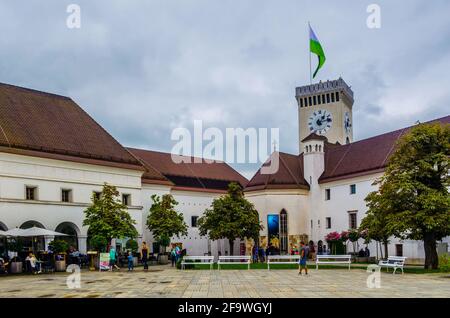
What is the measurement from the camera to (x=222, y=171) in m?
76.6

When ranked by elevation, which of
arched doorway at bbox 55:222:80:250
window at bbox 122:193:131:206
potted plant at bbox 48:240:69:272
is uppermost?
window at bbox 122:193:131:206

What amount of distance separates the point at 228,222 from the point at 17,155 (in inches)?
733

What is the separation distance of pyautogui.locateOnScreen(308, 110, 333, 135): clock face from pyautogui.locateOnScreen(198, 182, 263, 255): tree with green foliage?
1566 inches

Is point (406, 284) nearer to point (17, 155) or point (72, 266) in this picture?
point (72, 266)

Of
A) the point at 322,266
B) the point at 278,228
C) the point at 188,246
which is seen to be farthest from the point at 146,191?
the point at 322,266

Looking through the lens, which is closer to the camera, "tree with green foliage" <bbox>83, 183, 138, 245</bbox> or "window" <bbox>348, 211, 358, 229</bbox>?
"tree with green foliage" <bbox>83, 183, 138, 245</bbox>

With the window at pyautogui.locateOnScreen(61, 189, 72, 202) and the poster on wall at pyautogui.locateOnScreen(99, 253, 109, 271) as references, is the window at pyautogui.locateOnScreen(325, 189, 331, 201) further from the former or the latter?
the poster on wall at pyautogui.locateOnScreen(99, 253, 109, 271)

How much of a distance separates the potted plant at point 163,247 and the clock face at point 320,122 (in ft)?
130

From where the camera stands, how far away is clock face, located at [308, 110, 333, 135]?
289 ft

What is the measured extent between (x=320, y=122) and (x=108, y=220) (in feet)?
180

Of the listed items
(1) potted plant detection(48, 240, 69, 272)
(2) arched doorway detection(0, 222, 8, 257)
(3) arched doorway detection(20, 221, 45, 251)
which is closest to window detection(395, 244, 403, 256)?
(1) potted plant detection(48, 240, 69, 272)

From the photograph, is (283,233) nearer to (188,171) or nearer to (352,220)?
(352,220)

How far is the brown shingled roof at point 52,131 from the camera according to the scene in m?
42.6

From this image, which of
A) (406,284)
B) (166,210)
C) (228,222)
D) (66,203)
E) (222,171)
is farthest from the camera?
(222,171)
